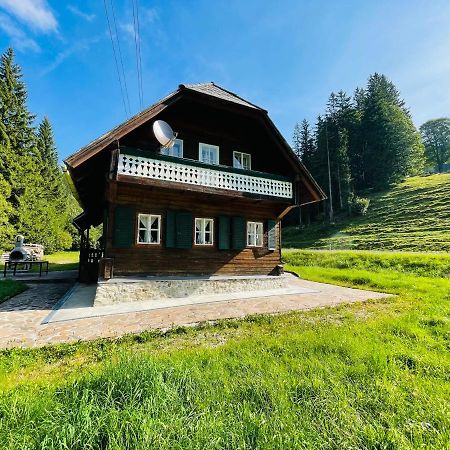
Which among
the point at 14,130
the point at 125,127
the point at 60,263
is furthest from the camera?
the point at 14,130

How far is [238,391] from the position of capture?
322cm

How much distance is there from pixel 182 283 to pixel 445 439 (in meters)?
8.32

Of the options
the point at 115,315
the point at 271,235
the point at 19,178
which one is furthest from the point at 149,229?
the point at 19,178

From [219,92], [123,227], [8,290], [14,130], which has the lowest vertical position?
[8,290]

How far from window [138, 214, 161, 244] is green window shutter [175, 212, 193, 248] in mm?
723

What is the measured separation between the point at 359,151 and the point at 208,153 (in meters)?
49.7

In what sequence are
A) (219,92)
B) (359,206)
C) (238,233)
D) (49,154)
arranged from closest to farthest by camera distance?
(219,92), (238,233), (359,206), (49,154)

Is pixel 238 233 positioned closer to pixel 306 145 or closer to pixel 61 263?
pixel 61 263

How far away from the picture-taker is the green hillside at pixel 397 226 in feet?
83.9

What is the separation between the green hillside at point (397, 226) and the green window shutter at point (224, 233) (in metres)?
18.9

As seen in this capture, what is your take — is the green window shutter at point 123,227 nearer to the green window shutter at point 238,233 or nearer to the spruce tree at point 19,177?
the green window shutter at point 238,233

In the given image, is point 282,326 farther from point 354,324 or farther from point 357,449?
point 357,449

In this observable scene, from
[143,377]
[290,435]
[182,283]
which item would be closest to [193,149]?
[182,283]

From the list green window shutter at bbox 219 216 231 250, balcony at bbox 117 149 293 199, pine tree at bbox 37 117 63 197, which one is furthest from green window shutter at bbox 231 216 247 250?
pine tree at bbox 37 117 63 197
